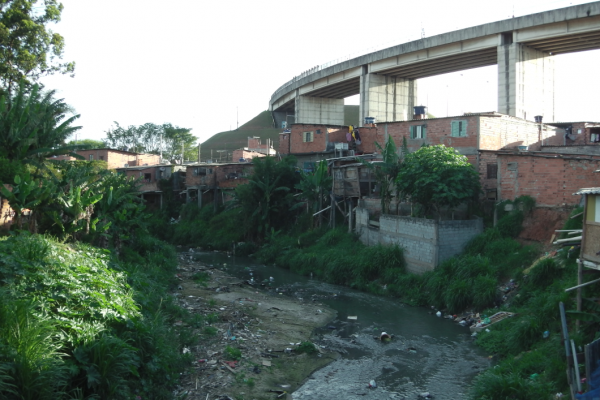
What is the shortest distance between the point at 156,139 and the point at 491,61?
37.7 metres

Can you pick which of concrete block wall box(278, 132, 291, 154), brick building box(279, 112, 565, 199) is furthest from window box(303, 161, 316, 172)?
concrete block wall box(278, 132, 291, 154)

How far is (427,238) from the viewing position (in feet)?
52.1

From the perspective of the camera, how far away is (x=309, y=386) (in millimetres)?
9180

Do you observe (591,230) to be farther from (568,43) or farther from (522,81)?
(568,43)

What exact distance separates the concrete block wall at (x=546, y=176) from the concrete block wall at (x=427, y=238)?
67.1 inches

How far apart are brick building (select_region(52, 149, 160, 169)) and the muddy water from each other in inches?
1061

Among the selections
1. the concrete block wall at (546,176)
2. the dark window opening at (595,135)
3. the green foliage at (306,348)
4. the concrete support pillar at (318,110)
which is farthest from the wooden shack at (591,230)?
the concrete support pillar at (318,110)

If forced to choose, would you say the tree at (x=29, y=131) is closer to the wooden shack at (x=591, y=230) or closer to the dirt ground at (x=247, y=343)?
the dirt ground at (x=247, y=343)

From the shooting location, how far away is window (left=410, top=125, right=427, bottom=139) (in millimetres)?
22922

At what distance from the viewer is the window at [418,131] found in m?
22.9

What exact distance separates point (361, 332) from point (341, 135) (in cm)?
1778

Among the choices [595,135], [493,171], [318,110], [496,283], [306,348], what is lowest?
[306,348]

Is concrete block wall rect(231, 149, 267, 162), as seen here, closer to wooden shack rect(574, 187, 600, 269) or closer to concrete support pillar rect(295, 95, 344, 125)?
concrete support pillar rect(295, 95, 344, 125)

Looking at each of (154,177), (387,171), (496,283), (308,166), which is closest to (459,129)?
(387,171)
